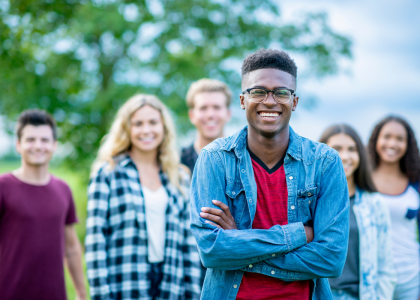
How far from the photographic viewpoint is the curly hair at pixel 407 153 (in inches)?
164

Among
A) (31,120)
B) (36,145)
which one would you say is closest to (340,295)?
(36,145)

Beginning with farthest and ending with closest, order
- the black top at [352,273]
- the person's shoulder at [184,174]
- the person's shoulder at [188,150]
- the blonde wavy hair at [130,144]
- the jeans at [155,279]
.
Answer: the person's shoulder at [188,150] < the person's shoulder at [184,174] < the blonde wavy hair at [130,144] < the jeans at [155,279] < the black top at [352,273]

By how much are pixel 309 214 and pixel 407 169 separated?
2471 millimetres

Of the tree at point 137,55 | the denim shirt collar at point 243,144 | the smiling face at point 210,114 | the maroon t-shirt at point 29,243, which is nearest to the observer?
the denim shirt collar at point 243,144

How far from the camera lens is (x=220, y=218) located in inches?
85.6

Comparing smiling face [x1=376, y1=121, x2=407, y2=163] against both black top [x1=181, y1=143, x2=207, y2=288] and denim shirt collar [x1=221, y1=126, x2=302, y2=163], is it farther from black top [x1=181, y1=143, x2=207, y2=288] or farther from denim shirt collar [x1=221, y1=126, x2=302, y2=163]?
denim shirt collar [x1=221, y1=126, x2=302, y2=163]

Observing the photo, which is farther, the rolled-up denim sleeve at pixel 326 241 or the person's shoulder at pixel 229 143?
the person's shoulder at pixel 229 143

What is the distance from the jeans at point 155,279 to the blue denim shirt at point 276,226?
3.77 ft

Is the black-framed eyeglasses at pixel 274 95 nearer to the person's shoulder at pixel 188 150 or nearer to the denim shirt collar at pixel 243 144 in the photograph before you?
the denim shirt collar at pixel 243 144

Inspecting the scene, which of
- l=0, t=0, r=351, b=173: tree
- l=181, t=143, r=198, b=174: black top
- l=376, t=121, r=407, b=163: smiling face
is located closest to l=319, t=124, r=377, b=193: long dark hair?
l=376, t=121, r=407, b=163: smiling face

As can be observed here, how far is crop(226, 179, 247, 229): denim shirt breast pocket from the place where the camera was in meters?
2.26

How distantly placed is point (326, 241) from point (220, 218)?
59cm

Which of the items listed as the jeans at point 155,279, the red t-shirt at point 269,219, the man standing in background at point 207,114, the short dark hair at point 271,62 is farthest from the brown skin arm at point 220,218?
the man standing in background at point 207,114

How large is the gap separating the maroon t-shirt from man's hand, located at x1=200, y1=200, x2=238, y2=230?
2.07 meters
